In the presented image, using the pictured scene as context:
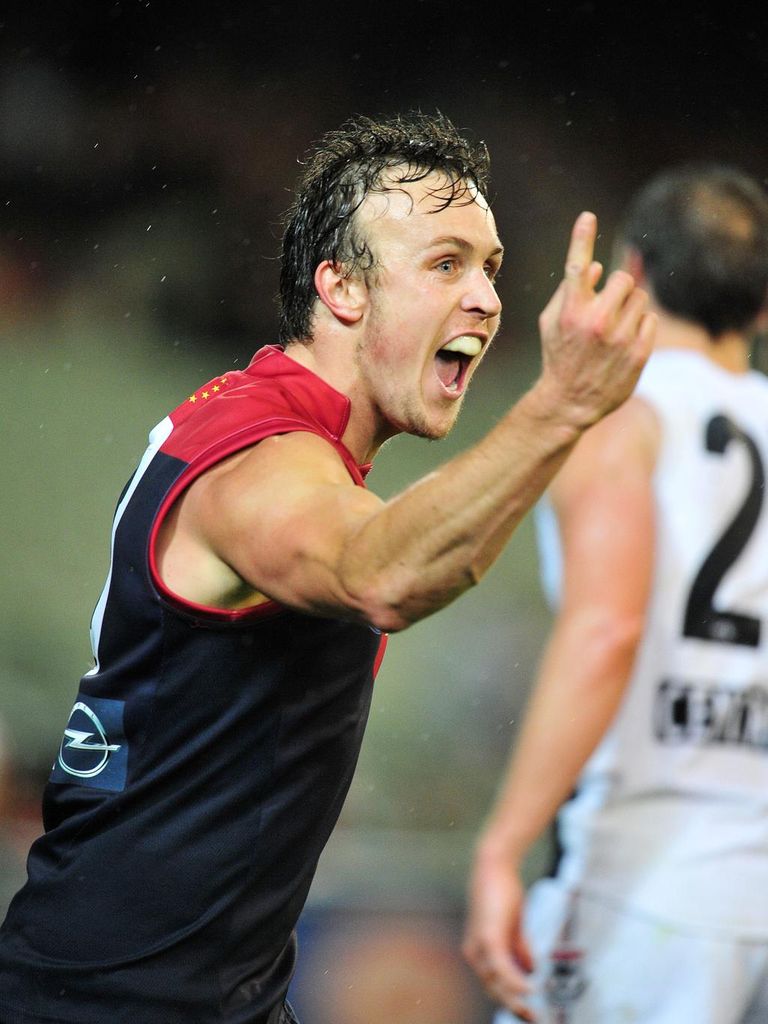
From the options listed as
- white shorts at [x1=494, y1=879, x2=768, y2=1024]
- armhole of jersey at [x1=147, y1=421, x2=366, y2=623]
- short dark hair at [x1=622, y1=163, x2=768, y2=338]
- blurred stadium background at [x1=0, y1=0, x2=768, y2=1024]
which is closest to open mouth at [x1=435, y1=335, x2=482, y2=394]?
armhole of jersey at [x1=147, y1=421, x2=366, y2=623]

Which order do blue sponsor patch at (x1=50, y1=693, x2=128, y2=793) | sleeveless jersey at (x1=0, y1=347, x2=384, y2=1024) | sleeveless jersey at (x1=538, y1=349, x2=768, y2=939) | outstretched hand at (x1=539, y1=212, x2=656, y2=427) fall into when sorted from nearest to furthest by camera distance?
outstretched hand at (x1=539, y1=212, x2=656, y2=427) < sleeveless jersey at (x1=0, y1=347, x2=384, y2=1024) < blue sponsor patch at (x1=50, y1=693, x2=128, y2=793) < sleeveless jersey at (x1=538, y1=349, x2=768, y2=939)

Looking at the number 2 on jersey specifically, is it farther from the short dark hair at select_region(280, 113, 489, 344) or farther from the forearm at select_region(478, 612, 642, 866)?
the short dark hair at select_region(280, 113, 489, 344)

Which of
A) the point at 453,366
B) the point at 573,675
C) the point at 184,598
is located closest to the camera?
the point at 184,598

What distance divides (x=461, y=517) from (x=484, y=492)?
1.5 inches

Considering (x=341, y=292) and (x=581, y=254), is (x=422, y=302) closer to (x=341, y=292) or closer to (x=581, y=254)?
(x=341, y=292)

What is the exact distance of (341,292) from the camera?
229 cm

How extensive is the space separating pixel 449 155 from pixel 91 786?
126cm

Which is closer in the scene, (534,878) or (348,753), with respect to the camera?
(348,753)

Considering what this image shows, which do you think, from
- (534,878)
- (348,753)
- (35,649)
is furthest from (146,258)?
(348,753)

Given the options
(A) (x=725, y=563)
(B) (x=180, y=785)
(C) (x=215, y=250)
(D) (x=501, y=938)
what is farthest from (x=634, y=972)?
(C) (x=215, y=250)

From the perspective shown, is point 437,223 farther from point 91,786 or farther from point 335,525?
point 91,786

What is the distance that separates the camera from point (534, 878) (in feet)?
19.4

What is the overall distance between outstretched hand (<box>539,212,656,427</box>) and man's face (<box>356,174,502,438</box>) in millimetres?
674

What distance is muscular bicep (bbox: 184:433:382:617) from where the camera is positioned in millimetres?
1585
